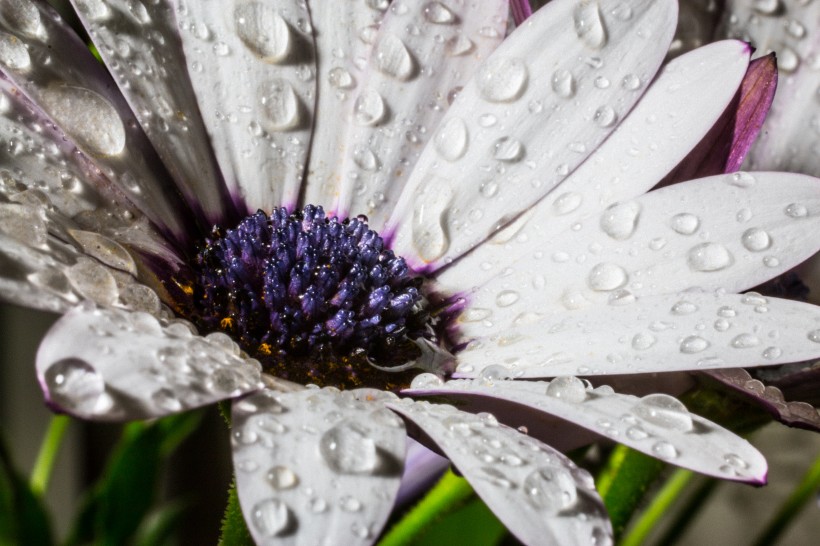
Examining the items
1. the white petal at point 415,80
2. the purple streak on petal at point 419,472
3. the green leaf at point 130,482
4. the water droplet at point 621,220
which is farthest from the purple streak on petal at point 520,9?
the green leaf at point 130,482

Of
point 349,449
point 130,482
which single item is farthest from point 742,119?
point 130,482

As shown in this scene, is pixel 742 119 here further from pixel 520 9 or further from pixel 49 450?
pixel 49 450

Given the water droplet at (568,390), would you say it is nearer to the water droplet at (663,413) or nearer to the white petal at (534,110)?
the water droplet at (663,413)

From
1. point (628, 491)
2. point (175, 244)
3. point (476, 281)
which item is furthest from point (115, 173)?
point (628, 491)

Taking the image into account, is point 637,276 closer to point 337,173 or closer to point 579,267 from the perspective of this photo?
point 579,267

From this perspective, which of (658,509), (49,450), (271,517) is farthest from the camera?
(49,450)

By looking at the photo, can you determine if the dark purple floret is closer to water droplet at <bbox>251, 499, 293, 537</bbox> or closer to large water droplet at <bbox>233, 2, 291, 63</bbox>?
large water droplet at <bbox>233, 2, 291, 63</bbox>
